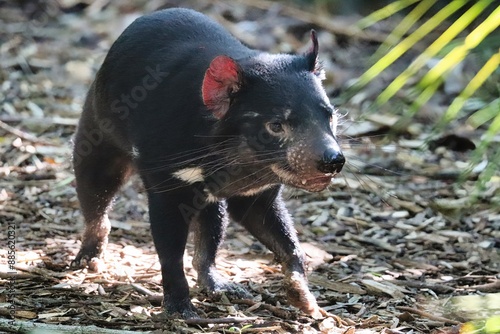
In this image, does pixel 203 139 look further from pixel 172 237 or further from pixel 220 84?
pixel 172 237

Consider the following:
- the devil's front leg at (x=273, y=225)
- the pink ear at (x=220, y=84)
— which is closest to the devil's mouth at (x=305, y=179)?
the pink ear at (x=220, y=84)

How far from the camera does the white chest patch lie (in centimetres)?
354

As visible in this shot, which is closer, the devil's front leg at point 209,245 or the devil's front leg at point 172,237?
the devil's front leg at point 172,237

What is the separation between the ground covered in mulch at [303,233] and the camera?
11.6 feet

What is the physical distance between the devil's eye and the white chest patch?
0.40 metres

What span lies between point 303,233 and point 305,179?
6.38ft

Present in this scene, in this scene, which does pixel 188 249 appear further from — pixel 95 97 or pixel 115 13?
pixel 115 13

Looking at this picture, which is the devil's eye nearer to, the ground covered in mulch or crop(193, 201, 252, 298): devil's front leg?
the ground covered in mulch

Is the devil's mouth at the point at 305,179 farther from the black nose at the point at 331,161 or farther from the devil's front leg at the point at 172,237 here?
the devil's front leg at the point at 172,237

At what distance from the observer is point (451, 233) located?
505 cm

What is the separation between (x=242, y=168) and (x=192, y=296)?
803mm

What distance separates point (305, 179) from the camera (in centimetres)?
321

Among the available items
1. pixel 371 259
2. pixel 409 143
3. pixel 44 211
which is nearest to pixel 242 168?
pixel 371 259

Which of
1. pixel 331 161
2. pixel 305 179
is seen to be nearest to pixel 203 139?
pixel 305 179
